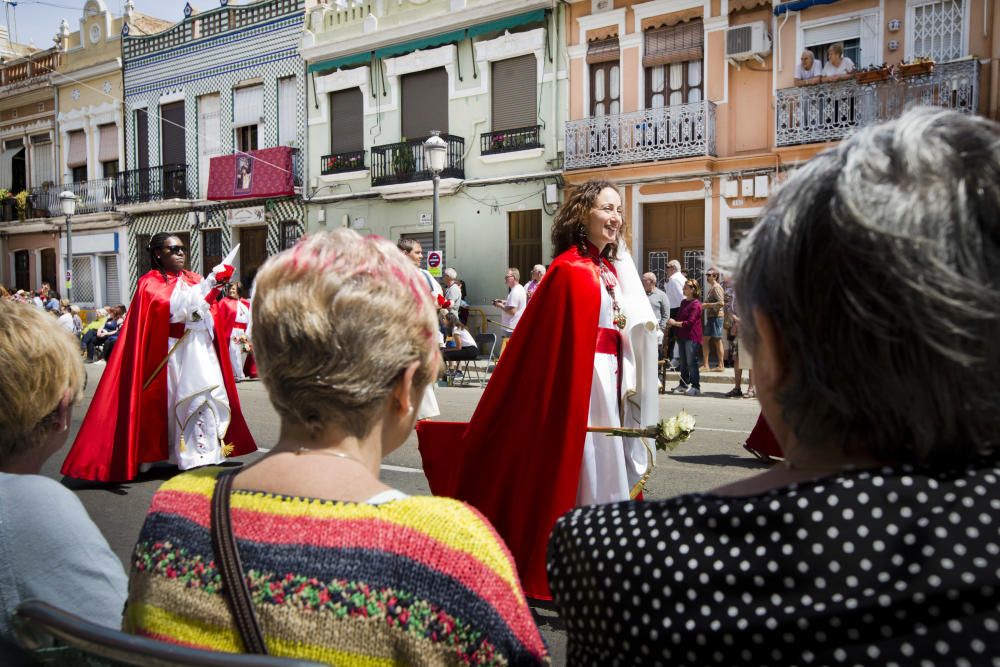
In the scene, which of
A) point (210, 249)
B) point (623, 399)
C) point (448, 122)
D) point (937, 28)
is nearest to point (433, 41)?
point (448, 122)

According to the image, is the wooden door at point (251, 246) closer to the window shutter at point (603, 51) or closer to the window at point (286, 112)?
the window at point (286, 112)

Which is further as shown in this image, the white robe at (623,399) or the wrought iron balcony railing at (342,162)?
the wrought iron balcony railing at (342,162)

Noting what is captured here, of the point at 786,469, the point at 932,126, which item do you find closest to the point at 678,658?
the point at 786,469

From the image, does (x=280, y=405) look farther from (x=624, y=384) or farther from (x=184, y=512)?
(x=624, y=384)

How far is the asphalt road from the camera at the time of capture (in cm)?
536

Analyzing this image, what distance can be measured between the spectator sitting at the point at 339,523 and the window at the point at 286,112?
2272 centimetres

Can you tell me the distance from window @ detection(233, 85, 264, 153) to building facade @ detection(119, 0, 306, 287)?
3cm

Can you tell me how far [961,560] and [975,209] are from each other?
40 centimetres

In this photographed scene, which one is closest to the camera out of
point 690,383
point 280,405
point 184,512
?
point 184,512

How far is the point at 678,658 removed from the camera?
1.11m

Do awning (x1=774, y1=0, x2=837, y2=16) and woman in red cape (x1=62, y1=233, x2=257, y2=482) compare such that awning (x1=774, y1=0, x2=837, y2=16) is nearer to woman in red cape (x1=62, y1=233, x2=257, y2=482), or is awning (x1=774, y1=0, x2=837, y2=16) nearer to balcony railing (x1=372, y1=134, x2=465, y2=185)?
balcony railing (x1=372, y1=134, x2=465, y2=185)

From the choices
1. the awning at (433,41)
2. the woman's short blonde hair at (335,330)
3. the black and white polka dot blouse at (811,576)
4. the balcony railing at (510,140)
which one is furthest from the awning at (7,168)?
the black and white polka dot blouse at (811,576)

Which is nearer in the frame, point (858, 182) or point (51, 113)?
point (858, 182)

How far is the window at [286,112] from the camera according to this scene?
23.0 meters
